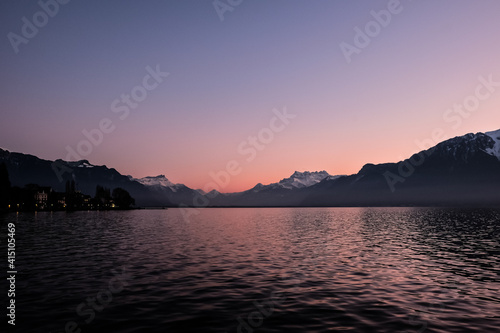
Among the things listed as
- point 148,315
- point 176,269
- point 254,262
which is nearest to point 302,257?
point 254,262

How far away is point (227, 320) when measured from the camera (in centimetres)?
1716

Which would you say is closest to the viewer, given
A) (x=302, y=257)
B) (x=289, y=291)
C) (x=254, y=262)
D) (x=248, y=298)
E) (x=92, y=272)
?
(x=248, y=298)

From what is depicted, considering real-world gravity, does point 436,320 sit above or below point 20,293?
below

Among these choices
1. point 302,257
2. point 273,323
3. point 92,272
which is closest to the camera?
point 273,323

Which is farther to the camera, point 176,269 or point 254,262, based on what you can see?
point 254,262

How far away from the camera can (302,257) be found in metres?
39.0

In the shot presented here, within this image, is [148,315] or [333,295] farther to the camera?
[333,295]

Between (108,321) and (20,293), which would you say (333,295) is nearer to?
(108,321)

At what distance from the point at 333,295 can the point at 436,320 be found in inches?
258

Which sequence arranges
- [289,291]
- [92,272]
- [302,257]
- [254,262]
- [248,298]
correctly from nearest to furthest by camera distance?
[248,298] < [289,291] < [92,272] < [254,262] < [302,257]

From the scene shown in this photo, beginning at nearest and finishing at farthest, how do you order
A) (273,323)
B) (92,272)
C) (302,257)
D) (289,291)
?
(273,323), (289,291), (92,272), (302,257)

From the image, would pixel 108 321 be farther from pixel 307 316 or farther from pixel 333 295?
pixel 333 295

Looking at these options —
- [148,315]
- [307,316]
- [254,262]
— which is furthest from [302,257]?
[148,315]

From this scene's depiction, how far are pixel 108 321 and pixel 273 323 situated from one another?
877 cm
